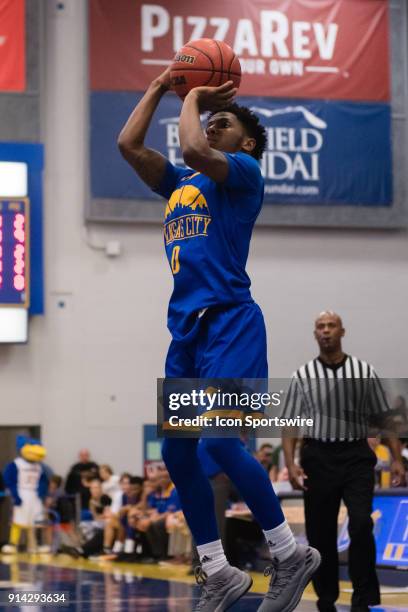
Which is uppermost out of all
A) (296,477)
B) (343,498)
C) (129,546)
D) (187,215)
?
(187,215)

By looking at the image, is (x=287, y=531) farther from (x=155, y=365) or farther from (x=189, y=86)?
(x=155, y=365)

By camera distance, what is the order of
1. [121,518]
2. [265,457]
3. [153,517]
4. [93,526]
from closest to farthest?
[153,517] → [121,518] → [93,526] → [265,457]

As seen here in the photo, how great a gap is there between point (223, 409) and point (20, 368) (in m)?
14.4

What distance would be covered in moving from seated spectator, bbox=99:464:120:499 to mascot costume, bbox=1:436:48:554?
37.9 inches

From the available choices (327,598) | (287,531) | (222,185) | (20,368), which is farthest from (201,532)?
(20,368)

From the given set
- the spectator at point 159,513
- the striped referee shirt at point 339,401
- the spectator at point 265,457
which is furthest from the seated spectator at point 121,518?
the striped referee shirt at point 339,401

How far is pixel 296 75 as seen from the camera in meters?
19.5

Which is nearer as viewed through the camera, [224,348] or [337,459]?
[224,348]

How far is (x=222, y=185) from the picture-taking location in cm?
433

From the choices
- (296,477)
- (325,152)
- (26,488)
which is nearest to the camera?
(296,477)

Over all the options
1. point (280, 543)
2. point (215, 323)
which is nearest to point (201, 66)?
point (215, 323)

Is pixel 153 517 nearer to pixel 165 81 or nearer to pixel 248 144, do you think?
pixel 248 144

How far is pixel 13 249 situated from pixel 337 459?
11.4m

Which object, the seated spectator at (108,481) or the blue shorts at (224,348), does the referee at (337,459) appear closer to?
the blue shorts at (224,348)
